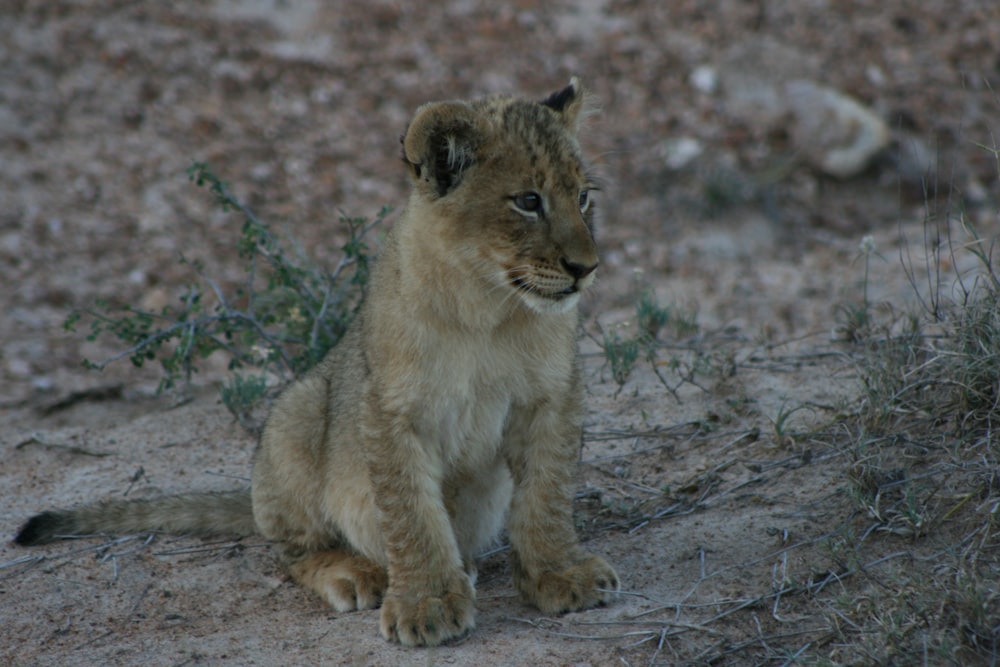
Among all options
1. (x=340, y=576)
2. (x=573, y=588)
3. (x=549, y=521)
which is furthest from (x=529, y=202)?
(x=340, y=576)

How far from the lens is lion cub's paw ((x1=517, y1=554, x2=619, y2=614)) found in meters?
4.09

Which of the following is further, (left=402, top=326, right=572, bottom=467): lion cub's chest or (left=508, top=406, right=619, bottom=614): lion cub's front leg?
(left=508, top=406, right=619, bottom=614): lion cub's front leg

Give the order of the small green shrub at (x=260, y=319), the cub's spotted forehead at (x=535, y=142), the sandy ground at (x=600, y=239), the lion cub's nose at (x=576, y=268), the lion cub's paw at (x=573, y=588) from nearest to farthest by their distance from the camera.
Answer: the lion cub's nose at (x=576, y=268) < the cub's spotted forehead at (x=535, y=142) < the lion cub's paw at (x=573, y=588) < the sandy ground at (x=600, y=239) < the small green shrub at (x=260, y=319)

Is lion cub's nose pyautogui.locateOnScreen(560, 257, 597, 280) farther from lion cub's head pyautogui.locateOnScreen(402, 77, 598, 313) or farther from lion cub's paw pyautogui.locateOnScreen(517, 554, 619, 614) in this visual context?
lion cub's paw pyautogui.locateOnScreen(517, 554, 619, 614)

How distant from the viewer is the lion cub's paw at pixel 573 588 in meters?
4.09

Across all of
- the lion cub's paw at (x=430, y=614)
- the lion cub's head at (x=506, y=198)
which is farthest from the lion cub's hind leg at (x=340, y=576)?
the lion cub's head at (x=506, y=198)

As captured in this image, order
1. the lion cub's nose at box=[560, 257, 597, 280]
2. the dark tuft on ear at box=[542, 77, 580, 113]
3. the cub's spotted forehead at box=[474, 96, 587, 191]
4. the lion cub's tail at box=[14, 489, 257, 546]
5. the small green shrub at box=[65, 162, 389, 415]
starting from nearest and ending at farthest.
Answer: the lion cub's nose at box=[560, 257, 597, 280], the cub's spotted forehead at box=[474, 96, 587, 191], the dark tuft on ear at box=[542, 77, 580, 113], the lion cub's tail at box=[14, 489, 257, 546], the small green shrub at box=[65, 162, 389, 415]

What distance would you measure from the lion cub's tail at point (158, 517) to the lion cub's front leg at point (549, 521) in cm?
155

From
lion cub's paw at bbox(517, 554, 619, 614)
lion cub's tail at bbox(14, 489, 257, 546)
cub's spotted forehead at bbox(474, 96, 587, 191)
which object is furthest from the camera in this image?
lion cub's tail at bbox(14, 489, 257, 546)

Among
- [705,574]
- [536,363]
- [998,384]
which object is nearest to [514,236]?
[536,363]

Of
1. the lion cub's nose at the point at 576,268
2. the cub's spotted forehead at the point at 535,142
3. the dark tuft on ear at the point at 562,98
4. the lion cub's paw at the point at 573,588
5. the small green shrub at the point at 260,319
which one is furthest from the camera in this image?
the small green shrub at the point at 260,319

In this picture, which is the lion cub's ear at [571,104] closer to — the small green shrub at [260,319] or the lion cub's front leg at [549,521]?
the lion cub's front leg at [549,521]

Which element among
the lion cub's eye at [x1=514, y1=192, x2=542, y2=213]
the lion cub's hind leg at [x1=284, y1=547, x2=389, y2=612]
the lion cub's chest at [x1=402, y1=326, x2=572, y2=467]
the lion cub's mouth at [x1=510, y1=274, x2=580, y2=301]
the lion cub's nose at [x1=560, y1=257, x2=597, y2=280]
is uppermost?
the lion cub's eye at [x1=514, y1=192, x2=542, y2=213]

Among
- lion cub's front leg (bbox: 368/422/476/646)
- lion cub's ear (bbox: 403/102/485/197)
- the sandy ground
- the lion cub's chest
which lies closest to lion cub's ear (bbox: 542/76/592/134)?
lion cub's ear (bbox: 403/102/485/197)
